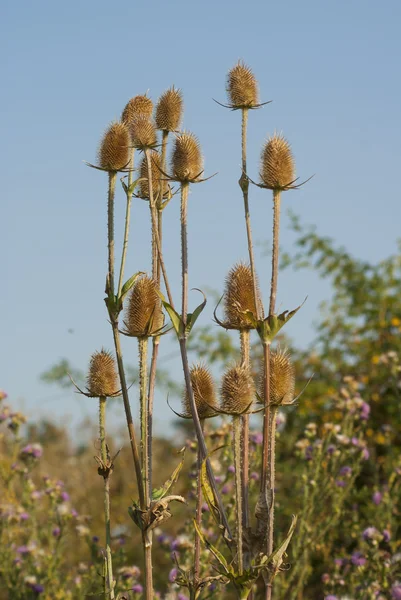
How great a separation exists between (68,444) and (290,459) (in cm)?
437

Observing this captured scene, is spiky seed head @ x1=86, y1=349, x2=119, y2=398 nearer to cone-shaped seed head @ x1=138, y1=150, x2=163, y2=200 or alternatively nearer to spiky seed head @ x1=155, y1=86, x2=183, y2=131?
cone-shaped seed head @ x1=138, y1=150, x2=163, y2=200

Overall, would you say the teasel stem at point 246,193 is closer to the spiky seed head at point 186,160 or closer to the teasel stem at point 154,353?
the spiky seed head at point 186,160

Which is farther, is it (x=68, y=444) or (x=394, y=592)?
(x=68, y=444)

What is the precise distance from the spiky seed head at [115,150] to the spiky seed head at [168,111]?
0.12 meters

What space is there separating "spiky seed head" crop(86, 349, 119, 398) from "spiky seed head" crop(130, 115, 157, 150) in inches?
27.7

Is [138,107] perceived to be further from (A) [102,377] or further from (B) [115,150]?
(A) [102,377]

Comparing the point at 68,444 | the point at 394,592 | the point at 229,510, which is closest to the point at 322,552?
the point at 229,510

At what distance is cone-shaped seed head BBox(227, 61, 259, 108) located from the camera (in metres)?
2.91

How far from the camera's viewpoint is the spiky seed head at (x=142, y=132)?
287cm

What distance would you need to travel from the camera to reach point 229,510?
466cm

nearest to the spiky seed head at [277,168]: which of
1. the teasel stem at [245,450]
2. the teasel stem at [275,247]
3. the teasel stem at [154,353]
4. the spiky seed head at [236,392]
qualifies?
the teasel stem at [275,247]

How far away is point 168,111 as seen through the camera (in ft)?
9.77

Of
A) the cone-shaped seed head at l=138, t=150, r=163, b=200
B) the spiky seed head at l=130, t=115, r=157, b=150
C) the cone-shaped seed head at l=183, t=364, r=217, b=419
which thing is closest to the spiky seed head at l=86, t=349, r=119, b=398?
the cone-shaped seed head at l=183, t=364, r=217, b=419

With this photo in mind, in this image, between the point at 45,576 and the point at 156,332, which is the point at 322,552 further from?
the point at 156,332
